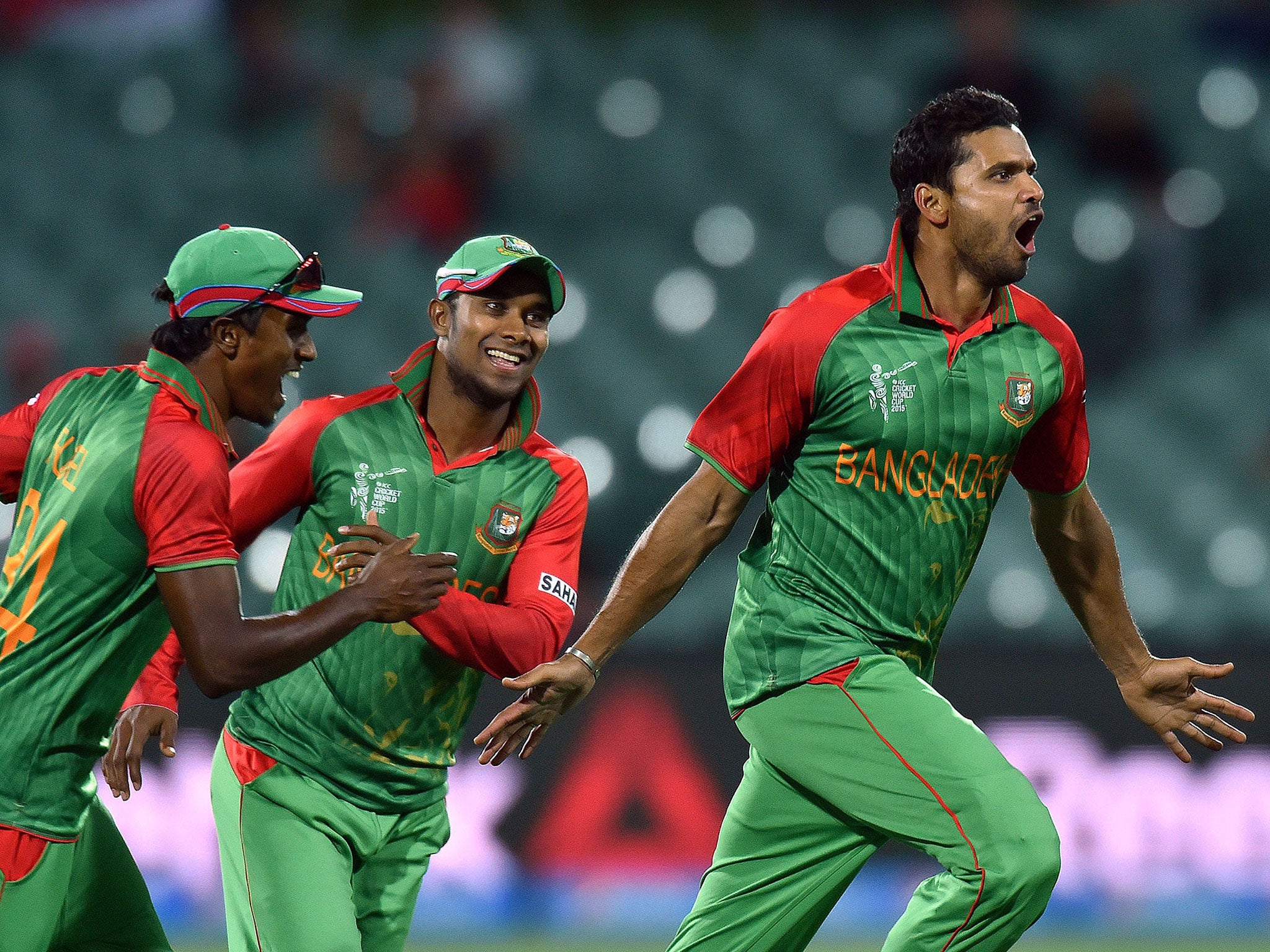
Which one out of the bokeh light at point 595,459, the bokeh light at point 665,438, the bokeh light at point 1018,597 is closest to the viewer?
the bokeh light at point 1018,597

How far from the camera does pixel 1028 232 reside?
4.07 meters

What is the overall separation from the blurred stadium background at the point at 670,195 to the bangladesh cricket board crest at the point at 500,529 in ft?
11.2

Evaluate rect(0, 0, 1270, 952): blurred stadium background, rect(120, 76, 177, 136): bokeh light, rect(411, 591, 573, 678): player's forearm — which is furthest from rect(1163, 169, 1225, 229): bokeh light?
rect(411, 591, 573, 678): player's forearm

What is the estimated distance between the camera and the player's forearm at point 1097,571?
4.32m

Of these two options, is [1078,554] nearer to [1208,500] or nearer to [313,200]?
[1208,500]

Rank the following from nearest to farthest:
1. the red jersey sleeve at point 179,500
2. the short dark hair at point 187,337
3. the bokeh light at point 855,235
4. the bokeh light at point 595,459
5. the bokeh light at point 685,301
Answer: the red jersey sleeve at point 179,500
the short dark hair at point 187,337
the bokeh light at point 595,459
the bokeh light at point 685,301
the bokeh light at point 855,235

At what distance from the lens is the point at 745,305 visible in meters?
10.6

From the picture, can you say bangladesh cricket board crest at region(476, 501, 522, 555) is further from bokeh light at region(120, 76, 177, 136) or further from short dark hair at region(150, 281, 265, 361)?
bokeh light at region(120, 76, 177, 136)

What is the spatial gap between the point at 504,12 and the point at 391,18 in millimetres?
803

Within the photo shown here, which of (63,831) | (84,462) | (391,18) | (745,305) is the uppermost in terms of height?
(391,18)

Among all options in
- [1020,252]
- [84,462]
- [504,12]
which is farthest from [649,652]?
[504,12]

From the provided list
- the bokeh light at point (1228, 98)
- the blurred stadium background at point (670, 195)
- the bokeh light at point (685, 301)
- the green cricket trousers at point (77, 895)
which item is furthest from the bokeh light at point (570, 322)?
the green cricket trousers at point (77, 895)

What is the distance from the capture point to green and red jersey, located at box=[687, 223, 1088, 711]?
3922mm

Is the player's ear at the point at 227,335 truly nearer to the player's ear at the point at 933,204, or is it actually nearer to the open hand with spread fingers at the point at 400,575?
the open hand with spread fingers at the point at 400,575
